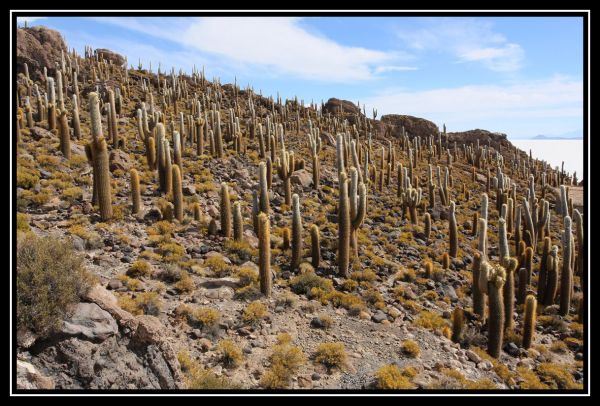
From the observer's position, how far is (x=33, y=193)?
12.6m

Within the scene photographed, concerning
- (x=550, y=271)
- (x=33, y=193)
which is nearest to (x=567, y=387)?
(x=550, y=271)

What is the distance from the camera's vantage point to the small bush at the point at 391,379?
286 inches

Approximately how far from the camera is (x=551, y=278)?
14000 mm

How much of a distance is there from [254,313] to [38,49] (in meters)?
35.0

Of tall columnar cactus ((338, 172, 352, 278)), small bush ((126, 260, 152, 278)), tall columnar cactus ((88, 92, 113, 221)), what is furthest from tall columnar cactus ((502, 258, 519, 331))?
tall columnar cactus ((88, 92, 113, 221))

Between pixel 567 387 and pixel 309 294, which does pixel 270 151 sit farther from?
pixel 567 387

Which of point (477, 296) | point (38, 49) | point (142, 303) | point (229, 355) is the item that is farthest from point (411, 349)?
point (38, 49)

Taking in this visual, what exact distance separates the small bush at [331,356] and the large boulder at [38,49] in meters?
33.2

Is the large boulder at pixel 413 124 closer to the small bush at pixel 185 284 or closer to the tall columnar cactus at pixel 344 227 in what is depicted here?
the tall columnar cactus at pixel 344 227

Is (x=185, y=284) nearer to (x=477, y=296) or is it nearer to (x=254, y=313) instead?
(x=254, y=313)

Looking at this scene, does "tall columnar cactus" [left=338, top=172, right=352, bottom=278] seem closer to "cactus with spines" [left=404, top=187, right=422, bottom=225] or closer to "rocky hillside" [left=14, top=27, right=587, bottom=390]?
"rocky hillside" [left=14, top=27, right=587, bottom=390]

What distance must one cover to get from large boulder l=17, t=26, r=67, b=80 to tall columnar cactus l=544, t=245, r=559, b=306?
118ft

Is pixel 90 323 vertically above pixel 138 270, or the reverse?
pixel 138 270

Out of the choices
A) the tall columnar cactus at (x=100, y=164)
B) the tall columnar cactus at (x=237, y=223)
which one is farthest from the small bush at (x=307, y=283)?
the tall columnar cactus at (x=100, y=164)
